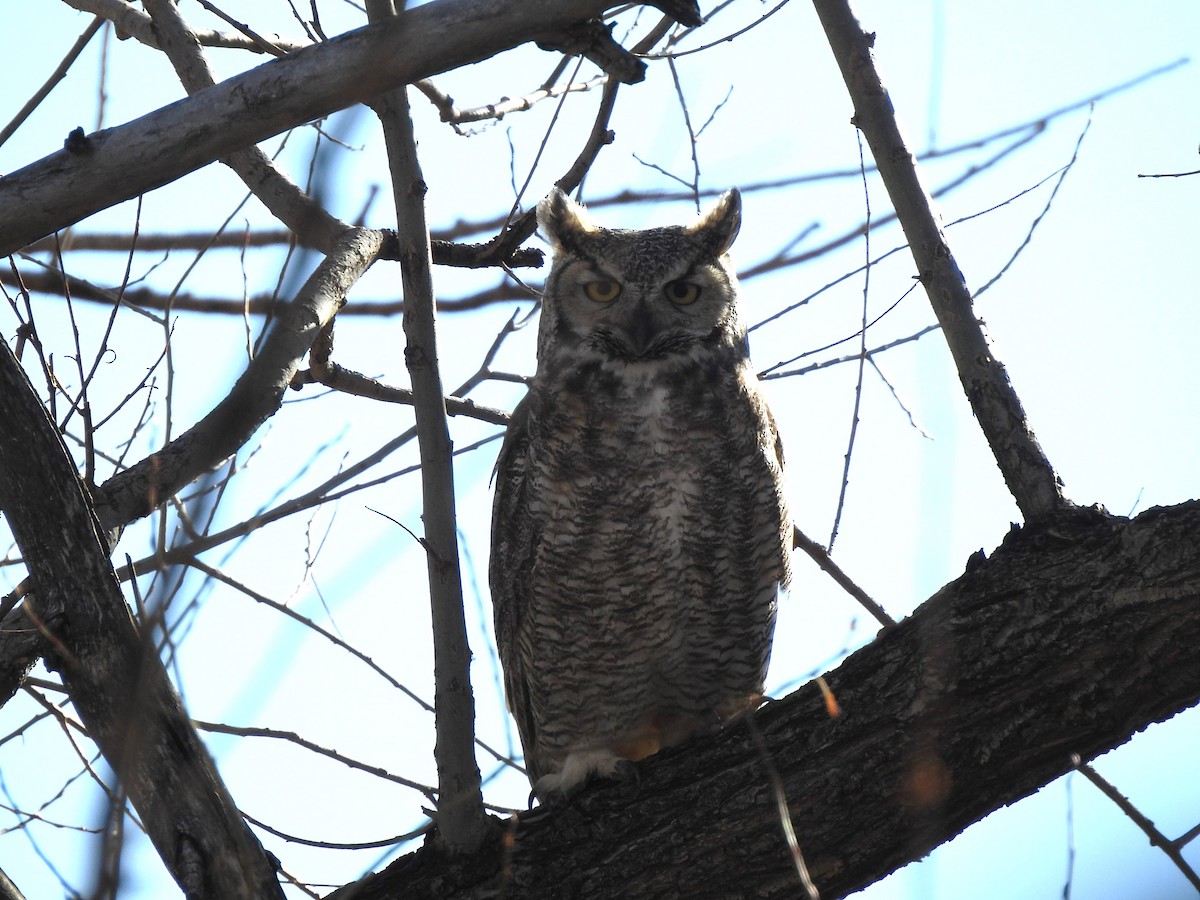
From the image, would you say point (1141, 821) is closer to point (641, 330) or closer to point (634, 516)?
point (634, 516)

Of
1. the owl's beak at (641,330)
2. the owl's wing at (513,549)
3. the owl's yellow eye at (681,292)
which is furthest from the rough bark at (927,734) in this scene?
the owl's yellow eye at (681,292)

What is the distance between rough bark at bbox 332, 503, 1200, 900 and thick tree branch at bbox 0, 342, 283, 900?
511 mm

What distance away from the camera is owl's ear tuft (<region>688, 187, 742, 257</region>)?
3722 mm

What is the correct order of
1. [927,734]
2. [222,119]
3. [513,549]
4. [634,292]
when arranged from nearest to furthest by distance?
[222,119] → [927,734] → [513,549] → [634,292]

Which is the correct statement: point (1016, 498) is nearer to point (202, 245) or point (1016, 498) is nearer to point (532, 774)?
point (532, 774)

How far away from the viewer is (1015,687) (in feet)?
7.54

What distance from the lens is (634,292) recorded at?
3484 mm

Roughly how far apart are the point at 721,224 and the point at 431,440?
184 cm

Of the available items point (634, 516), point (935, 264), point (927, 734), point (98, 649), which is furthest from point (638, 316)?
point (98, 649)

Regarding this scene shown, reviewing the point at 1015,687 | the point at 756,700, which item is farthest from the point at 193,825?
the point at 756,700

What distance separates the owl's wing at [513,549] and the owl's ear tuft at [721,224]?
2.63ft

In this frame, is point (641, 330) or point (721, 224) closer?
point (641, 330)

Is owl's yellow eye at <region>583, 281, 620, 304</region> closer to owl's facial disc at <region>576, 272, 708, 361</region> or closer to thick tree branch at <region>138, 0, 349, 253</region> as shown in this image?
owl's facial disc at <region>576, 272, 708, 361</region>

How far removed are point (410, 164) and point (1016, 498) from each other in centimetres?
152
